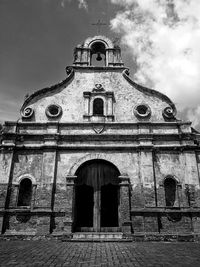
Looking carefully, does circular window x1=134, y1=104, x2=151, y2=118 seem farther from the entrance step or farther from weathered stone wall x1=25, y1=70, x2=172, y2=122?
the entrance step

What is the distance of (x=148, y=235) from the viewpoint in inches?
434

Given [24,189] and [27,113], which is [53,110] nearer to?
[27,113]

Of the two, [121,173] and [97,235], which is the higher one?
[121,173]

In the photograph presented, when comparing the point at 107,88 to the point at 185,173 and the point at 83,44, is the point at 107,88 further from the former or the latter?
the point at 185,173

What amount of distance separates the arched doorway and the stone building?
52 millimetres

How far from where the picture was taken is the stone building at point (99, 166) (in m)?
11.6

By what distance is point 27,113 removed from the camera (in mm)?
14031

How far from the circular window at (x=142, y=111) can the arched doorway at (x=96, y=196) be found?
366 centimetres

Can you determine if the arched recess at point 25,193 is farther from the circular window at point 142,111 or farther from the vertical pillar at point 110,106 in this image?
the circular window at point 142,111

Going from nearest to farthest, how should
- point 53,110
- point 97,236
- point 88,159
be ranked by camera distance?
1. point 97,236
2. point 88,159
3. point 53,110

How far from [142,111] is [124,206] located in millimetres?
5960

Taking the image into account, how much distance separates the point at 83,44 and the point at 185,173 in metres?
11.2

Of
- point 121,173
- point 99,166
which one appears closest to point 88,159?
point 99,166

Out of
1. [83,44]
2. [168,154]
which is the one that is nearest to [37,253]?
[168,154]
